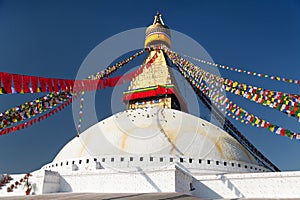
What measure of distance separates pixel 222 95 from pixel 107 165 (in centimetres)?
593

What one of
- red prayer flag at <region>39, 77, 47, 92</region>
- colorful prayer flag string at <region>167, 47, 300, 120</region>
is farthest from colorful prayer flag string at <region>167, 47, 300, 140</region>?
red prayer flag at <region>39, 77, 47, 92</region>

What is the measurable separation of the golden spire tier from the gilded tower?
228 centimetres

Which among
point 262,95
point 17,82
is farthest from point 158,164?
point 17,82

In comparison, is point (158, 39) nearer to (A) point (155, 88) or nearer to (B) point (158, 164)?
(A) point (155, 88)

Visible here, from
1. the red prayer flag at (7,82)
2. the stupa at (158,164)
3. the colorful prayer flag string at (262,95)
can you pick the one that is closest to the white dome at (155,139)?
the stupa at (158,164)

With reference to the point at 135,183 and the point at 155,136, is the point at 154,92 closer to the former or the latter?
the point at 155,136

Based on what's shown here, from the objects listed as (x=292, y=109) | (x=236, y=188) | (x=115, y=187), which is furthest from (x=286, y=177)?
(x=115, y=187)

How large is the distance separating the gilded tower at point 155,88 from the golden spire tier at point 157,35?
228 cm

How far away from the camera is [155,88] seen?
61.3ft

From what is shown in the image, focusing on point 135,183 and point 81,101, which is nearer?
point 135,183

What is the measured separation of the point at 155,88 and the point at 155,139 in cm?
663

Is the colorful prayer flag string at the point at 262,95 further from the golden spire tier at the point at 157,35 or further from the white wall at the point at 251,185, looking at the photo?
the golden spire tier at the point at 157,35

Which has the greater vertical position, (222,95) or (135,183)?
(222,95)

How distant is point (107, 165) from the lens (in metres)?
12.1
